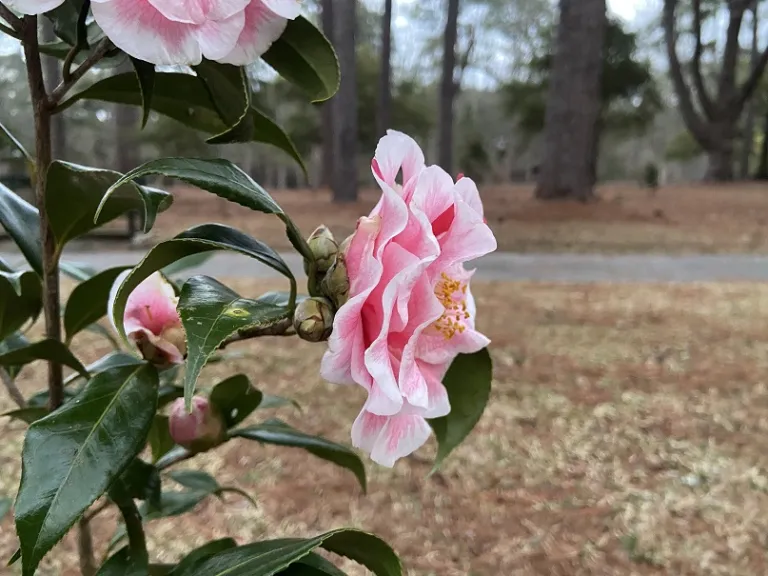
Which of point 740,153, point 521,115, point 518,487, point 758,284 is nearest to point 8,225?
point 518,487

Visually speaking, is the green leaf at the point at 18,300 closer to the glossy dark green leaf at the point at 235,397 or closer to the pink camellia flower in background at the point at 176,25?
the glossy dark green leaf at the point at 235,397

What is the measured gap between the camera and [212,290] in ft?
1.13

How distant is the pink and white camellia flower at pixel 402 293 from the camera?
313 millimetres

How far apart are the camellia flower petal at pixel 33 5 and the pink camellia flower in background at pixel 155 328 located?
172 mm

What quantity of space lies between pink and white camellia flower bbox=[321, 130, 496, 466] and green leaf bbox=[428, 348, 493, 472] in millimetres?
109

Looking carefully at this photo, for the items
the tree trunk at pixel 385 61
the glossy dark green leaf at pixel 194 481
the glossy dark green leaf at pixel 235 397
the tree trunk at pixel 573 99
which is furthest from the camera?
the tree trunk at pixel 385 61

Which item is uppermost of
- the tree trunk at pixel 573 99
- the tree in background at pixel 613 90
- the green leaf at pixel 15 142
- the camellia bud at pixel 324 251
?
the tree in background at pixel 613 90

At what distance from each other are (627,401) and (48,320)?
4.25 ft

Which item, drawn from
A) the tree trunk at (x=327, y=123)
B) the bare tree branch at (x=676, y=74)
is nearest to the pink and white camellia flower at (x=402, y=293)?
the tree trunk at (x=327, y=123)

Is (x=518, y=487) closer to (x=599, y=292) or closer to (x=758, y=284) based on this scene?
(x=599, y=292)

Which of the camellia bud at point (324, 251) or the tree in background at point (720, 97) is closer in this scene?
the camellia bud at point (324, 251)

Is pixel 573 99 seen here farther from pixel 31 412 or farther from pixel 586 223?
pixel 31 412

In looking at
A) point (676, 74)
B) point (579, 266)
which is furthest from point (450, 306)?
point (676, 74)

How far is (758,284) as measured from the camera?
2.77 m
